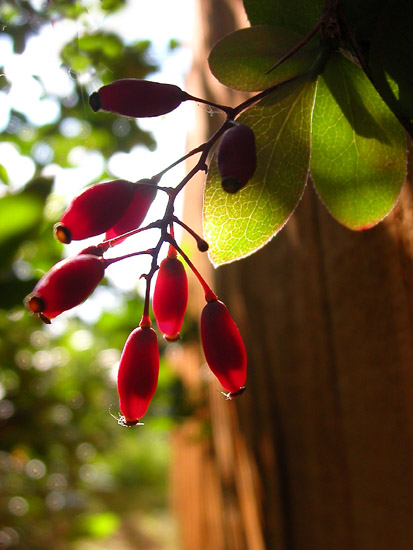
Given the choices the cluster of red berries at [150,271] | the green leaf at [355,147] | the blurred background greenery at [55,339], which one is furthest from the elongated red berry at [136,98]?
the blurred background greenery at [55,339]

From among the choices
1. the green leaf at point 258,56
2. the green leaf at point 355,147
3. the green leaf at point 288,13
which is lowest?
the green leaf at point 355,147

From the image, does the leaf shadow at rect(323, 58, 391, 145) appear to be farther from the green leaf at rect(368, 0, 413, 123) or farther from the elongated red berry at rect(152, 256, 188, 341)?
the elongated red berry at rect(152, 256, 188, 341)

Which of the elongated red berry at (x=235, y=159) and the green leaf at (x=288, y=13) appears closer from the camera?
the elongated red berry at (x=235, y=159)

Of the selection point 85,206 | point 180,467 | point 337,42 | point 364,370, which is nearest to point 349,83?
point 337,42

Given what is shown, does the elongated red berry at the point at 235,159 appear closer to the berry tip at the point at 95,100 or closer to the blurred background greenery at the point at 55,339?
the berry tip at the point at 95,100

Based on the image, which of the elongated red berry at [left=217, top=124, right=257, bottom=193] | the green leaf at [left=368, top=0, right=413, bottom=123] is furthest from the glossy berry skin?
the green leaf at [left=368, top=0, right=413, bottom=123]

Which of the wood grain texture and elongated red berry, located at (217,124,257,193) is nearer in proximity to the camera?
elongated red berry, located at (217,124,257,193)

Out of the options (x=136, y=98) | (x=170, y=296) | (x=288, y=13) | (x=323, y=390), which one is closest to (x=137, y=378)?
(x=170, y=296)
